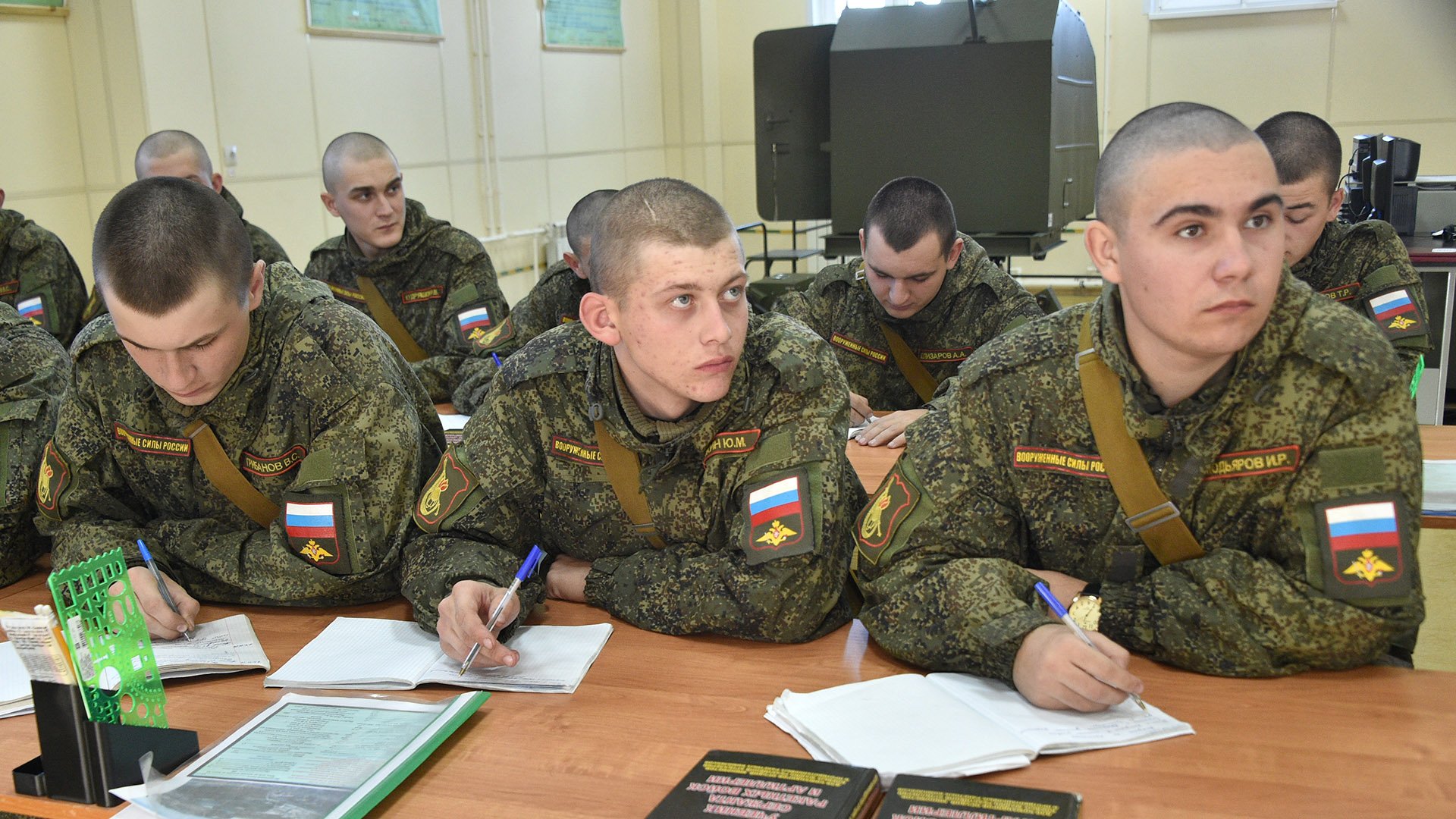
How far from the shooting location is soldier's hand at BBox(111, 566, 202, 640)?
1.80 meters

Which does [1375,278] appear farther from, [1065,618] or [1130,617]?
[1065,618]

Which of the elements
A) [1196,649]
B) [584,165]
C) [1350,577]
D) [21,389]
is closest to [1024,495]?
[1196,649]

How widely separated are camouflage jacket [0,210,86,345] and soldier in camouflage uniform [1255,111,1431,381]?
388 cm

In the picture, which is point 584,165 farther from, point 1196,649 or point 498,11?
point 1196,649

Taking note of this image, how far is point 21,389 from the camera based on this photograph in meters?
2.35

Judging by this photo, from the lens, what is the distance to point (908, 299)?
11.1 ft

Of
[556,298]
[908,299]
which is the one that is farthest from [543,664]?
[556,298]

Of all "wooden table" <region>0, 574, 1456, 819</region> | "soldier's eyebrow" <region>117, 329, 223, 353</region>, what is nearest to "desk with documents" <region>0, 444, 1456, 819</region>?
"wooden table" <region>0, 574, 1456, 819</region>

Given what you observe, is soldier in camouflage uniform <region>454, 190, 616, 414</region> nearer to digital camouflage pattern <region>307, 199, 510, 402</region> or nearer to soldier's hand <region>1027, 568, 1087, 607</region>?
digital camouflage pattern <region>307, 199, 510, 402</region>

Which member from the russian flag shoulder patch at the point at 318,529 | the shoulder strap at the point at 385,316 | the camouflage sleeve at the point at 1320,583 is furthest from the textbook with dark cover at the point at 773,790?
the shoulder strap at the point at 385,316

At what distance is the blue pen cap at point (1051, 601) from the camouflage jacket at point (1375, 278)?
6.55ft

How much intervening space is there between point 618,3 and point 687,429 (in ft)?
20.4

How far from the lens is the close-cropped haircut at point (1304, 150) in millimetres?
3033

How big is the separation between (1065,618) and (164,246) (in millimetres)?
1425
